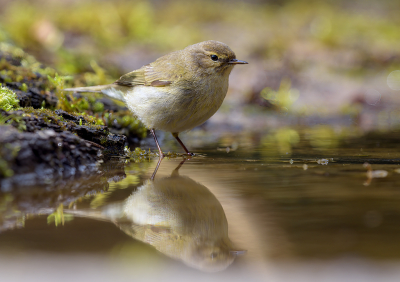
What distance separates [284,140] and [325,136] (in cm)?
89

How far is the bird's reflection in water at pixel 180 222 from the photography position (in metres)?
2.17

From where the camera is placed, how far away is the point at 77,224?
97.0 inches

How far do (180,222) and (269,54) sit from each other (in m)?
9.28

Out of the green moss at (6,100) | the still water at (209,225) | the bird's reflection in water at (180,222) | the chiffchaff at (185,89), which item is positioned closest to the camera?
the still water at (209,225)

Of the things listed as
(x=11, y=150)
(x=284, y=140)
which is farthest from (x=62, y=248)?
(x=284, y=140)

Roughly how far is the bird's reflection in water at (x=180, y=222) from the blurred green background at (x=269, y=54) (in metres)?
5.18

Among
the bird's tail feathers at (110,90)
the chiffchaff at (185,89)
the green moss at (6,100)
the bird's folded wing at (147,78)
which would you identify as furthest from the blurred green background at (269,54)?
the green moss at (6,100)

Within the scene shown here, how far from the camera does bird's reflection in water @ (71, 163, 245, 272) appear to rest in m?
2.17

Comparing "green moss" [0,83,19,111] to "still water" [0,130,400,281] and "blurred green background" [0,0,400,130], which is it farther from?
"blurred green background" [0,0,400,130]

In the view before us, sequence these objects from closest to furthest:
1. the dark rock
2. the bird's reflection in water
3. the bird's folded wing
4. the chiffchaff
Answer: the bird's reflection in water < the dark rock < the chiffchaff < the bird's folded wing

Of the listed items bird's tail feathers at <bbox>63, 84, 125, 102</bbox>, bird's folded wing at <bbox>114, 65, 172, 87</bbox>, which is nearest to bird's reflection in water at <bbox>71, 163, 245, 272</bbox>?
bird's folded wing at <bbox>114, 65, 172, 87</bbox>

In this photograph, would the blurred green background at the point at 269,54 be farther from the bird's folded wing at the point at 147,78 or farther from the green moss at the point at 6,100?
the green moss at the point at 6,100

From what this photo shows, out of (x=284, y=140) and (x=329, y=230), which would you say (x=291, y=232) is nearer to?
(x=329, y=230)

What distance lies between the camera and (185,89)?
16.7 feet
